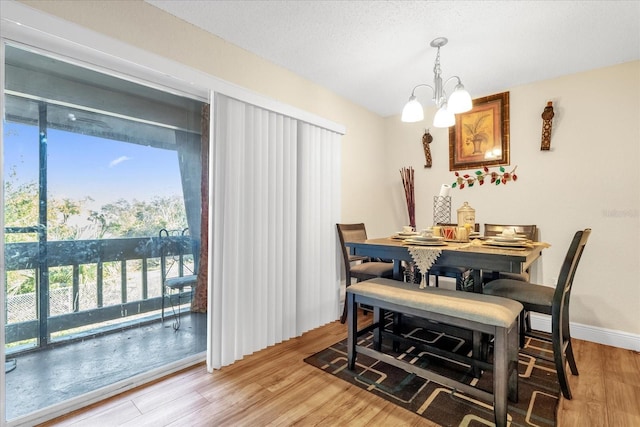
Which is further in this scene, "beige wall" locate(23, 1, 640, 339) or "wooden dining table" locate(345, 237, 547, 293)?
"beige wall" locate(23, 1, 640, 339)

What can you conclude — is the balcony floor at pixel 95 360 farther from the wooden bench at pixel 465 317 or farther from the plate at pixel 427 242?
the plate at pixel 427 242

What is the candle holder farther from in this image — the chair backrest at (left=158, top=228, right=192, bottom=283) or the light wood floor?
the chair backrest at (left=158, top=228, right=192, bottom=283)

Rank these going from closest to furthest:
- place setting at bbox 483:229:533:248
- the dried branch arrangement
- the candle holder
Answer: place setting at bbox 483:229:533:248
the candle holder
the dried branch arrangement

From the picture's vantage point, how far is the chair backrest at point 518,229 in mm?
2824

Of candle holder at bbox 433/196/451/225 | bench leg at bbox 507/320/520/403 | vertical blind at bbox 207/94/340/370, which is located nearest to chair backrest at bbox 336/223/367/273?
vertical blind at bbox 207/94/340/370

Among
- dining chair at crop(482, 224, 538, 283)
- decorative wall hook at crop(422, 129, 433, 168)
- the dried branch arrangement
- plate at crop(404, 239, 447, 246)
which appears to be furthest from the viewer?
the dried branch arrangement

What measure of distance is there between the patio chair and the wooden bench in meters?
1.22

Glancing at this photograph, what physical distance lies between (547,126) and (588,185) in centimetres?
64

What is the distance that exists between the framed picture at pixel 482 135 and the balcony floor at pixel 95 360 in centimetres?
309

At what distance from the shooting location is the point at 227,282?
2.17 meters

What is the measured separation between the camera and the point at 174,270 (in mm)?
2162

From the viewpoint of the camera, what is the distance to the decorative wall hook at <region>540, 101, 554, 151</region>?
9.13ft

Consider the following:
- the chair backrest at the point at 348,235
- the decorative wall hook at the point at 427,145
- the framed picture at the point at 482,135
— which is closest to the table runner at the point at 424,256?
the chair backrest at the point at 348,235

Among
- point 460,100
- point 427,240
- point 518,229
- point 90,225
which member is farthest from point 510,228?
point 90,225
